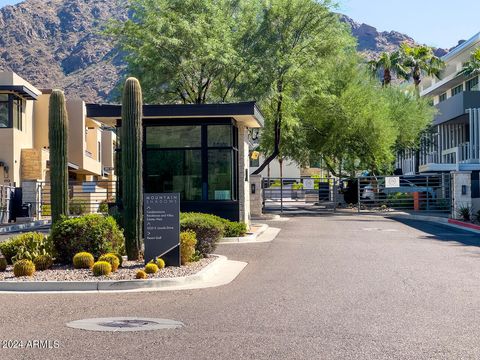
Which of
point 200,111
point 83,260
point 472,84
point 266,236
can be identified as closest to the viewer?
point 83,260

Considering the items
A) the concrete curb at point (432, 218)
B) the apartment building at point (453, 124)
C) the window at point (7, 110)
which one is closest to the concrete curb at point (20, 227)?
the window at point (7, 110)

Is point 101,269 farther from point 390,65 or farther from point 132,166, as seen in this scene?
point 390,65

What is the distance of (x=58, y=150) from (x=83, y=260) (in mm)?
2598

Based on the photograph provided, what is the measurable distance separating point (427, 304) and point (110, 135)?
6208 cm

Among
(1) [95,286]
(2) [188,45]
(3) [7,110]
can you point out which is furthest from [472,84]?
(1) [95,286]

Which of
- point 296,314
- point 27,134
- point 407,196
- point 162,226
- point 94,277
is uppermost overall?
point 27,134

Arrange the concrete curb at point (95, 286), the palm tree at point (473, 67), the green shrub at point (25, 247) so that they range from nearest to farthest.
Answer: the concrete curb at point (95, 286), the green shrub at point (25, 247), the palm tree at point (473, 67)

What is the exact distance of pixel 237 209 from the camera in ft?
81.4

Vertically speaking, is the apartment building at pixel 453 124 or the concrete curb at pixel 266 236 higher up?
the apartment building at pixel 453 124

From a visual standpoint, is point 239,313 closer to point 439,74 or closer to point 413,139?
point 413,139

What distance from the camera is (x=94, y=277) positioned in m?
13.7

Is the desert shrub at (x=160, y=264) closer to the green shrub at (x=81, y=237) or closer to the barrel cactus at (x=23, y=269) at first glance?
the green shrub at (x=81, y=237)

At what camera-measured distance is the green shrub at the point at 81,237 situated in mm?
15578

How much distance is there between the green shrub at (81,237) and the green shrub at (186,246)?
1.53 m
